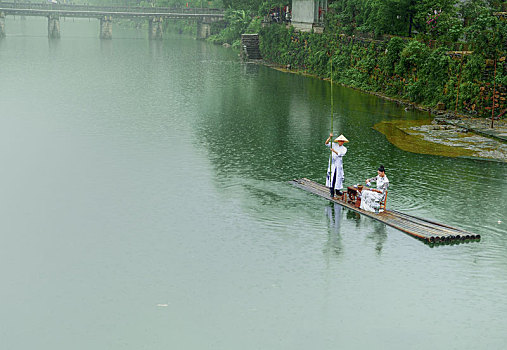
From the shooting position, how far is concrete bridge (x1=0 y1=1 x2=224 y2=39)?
120188 mm

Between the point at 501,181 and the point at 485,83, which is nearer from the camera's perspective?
the point at 501,181

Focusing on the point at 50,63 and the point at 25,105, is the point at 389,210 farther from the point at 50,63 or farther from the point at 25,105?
the point at 50,63

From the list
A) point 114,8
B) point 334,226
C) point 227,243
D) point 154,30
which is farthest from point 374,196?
point 154,30

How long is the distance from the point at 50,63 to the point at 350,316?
6907 cm

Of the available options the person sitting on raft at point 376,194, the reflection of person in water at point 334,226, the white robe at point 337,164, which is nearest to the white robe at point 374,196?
the person sitting on raft at point 376,194

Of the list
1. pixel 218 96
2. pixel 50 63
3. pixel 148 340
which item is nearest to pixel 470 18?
pixel 218 96

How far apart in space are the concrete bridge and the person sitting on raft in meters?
106

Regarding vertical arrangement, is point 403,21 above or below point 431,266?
above

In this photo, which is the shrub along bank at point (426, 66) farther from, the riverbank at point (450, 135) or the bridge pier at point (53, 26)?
the bridge pier at point (53, 26)

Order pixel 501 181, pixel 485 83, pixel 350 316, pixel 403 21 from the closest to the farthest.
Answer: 1. pixel 350 316
2. pixel 501 181
3. pixel 485 83
4. pixel 403 21

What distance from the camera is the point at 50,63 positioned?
257 feet

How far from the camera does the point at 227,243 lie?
22266 millimetres

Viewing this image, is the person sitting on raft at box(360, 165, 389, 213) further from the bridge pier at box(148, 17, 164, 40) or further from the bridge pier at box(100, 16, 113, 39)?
the bridge pier at box(148, 17, 164, 40)

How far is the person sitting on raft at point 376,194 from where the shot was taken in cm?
2395
